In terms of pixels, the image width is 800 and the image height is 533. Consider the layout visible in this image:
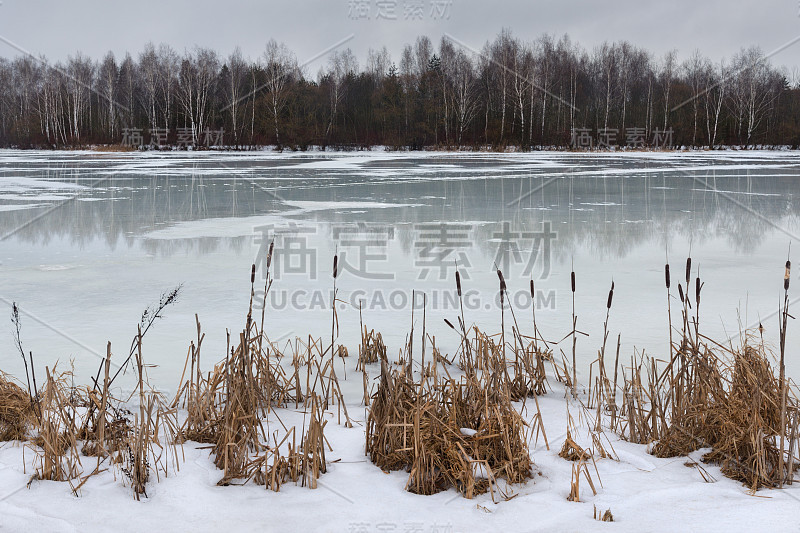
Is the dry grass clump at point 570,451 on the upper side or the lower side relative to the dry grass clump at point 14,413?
lower

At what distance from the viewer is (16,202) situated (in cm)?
1131

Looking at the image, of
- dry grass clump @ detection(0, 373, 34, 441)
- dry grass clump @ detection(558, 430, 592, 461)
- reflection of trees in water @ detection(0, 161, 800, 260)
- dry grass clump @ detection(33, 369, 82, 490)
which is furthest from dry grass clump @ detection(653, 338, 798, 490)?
reflection of trees in water @ detection(0, 161, 800, 260)

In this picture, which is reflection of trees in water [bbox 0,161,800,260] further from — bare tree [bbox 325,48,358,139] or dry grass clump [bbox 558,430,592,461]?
bare tree [bbox 325,48,358,139]

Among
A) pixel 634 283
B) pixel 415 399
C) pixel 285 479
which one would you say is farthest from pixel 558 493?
pixel 634 283

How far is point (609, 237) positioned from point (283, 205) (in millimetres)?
5165

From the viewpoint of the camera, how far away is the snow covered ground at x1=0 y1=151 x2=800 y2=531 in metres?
2.34

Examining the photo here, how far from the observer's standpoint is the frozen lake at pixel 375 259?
177 inches

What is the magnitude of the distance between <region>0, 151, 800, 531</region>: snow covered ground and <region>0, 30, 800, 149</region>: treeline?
25832 mm

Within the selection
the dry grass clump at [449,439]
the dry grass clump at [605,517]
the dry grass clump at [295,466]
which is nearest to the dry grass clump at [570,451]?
the dry grass clump at [449,439]

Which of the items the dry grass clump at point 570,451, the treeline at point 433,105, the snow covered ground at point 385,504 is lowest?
the snow covered ground at point 385,504

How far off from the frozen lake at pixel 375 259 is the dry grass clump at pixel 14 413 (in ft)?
2.42

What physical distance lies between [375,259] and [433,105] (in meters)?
36.2

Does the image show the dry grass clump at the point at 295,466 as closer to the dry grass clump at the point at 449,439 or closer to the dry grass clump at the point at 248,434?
the dry grass clump at the point at 248,434

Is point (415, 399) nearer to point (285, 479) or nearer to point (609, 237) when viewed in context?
point (285, 479)
